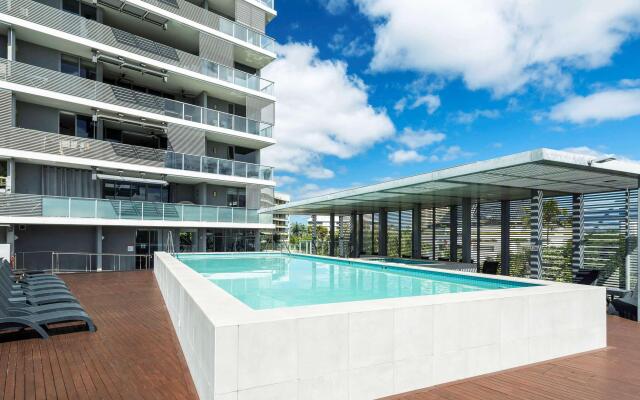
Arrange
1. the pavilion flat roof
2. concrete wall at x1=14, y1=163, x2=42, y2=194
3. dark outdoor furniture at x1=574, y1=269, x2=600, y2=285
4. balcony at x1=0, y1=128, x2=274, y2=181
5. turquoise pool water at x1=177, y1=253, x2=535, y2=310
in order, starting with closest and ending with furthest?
the pavilion flat roof → turquoise pool water at x1=177, y1=253, x2=535, y2=310 → dark outdoor furniture at x1=574, y1=269, x2=600, y2=285 → balcony at x1=0, y1=128, x2=274, y2=181 → concrete wall at x1=14, y1=163, x2=42, y2=194

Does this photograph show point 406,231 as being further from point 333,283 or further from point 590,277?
point 333,283

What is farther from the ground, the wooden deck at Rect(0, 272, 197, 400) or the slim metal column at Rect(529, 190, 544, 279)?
the slim metal column at Rect(529, 190, 544, 279)

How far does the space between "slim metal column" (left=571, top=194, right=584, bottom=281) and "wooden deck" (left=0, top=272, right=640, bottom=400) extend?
520 centimetres

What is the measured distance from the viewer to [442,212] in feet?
67.8

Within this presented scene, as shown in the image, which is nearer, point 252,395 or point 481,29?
point 252,395

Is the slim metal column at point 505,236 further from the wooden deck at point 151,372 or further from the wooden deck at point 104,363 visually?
the wooden deck at point 104,363

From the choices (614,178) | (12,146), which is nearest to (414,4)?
(614,178)

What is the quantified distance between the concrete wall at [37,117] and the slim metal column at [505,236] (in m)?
21.2

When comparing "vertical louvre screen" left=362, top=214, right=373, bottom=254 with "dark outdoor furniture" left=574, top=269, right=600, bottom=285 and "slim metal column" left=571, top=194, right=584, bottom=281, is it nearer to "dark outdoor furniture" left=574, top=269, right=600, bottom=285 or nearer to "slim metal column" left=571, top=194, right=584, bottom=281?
"slim metal column" left=571, top=194, right=584, bottom=281

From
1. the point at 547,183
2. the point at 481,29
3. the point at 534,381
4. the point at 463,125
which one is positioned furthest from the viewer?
the point at 463,125

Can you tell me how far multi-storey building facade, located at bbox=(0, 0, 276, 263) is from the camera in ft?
55.8

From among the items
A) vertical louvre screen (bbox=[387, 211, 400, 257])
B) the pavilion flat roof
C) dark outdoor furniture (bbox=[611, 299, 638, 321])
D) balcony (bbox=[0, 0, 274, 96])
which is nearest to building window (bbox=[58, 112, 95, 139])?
balcony (bbox=[0, 0, 274, 96])

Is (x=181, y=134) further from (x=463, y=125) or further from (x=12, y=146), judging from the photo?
(x=463, y=125)

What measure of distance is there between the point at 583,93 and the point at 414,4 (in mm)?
27429
